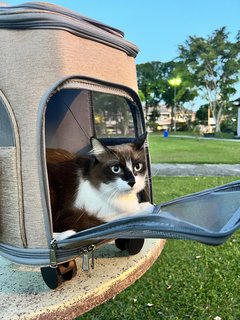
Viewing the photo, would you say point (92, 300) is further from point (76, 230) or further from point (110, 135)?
point (110, 135)

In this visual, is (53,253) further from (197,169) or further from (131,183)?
(197,169)

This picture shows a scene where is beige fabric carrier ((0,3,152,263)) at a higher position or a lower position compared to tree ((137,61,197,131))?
lower

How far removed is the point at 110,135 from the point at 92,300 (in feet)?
2.52

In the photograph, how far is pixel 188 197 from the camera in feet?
3.86

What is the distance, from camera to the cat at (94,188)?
1076 millimetres

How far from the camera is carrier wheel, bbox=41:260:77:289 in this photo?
1.01m

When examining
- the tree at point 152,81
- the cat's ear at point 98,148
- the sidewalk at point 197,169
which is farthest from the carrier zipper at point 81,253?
the tree at point 152,81

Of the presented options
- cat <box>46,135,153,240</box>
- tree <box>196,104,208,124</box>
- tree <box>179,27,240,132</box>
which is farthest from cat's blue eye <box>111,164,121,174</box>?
tree <box>196,104,208,124</box>

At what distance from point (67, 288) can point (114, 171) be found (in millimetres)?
358

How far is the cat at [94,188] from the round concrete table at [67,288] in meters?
0.16

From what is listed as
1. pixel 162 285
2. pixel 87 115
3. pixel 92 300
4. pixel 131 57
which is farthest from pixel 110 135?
pixel 162 285

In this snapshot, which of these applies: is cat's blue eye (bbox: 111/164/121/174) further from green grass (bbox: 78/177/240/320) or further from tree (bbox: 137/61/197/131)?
tree (bbox: 137/61/197/131)

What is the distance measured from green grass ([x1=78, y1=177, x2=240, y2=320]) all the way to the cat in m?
0.82

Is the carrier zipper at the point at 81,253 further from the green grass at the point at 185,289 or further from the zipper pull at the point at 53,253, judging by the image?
the green grass at the point at 185,289
